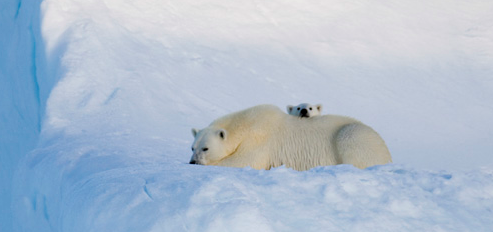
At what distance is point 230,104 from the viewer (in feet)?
28.3

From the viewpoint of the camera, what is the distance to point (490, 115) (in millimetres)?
9883

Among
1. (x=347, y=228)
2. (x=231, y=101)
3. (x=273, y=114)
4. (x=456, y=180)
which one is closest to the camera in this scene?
(x=347, y=228)

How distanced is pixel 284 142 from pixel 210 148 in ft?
1.85

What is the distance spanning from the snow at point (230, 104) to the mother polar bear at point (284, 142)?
1.67 ft

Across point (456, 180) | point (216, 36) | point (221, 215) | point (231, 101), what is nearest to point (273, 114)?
point (456, 180)

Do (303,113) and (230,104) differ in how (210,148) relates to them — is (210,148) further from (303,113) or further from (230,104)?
(230,104)

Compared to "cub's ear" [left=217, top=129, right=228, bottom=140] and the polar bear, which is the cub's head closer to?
"cub's ear" [left=217, top=129, right=228, bottom=140]

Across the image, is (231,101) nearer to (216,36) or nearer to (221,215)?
(216,36)

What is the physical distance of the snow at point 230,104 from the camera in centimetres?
248

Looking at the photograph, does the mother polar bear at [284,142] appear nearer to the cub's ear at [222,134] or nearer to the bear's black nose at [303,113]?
Result: the cub's ear at [222,134]

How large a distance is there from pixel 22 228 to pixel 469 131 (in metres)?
6.88

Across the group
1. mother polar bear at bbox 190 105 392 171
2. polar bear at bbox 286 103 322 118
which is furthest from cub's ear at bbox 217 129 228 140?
polar bear at bbox 286 103 322 118

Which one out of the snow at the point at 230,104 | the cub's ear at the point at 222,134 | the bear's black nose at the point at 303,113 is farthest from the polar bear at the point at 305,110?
the snow at the point at 230,104

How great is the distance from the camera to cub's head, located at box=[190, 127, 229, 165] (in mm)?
4262
